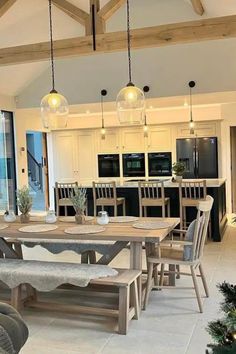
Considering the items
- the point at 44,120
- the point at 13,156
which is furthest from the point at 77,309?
the point at 13,156

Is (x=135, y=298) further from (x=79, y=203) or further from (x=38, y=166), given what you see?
(x=38, y=166)

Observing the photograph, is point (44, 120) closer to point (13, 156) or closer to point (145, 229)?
point (145, 229)

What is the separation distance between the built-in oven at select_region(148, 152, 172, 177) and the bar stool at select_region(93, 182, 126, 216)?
256 centimetres

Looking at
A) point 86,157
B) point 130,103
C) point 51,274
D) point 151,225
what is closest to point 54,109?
point 130,103

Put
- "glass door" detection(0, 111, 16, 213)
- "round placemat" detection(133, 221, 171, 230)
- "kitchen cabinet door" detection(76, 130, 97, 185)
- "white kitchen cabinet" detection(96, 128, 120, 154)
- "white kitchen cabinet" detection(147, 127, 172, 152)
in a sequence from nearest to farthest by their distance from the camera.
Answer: "round placemat" detection(133, 221, 171, 230) → "glass door" detection(0, 111, 16, 213) → "white kitchen cabinet" detection(147, 127, 172, 152) → "white kitchen cabinet" detection(96, 128, 120, 154) → "kitchen cabinet door" detection(76, 130, 97, 185)

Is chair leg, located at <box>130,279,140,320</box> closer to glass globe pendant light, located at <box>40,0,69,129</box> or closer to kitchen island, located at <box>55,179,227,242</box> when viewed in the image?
glass globe pendant light, located at <box>40,0,69,129</box>

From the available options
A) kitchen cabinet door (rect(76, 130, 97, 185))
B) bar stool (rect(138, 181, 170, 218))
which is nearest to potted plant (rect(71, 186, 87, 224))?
bar stool (rect(138, 181, 170, 218))

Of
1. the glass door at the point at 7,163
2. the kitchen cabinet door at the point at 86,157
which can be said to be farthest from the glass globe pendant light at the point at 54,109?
the kitchen cabinet door at the point at 86,157

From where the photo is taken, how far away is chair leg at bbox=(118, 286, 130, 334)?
3.12 meters

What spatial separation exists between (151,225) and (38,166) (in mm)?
6853

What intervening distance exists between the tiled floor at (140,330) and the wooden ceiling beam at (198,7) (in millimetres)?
4345

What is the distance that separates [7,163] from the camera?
8.06 metres

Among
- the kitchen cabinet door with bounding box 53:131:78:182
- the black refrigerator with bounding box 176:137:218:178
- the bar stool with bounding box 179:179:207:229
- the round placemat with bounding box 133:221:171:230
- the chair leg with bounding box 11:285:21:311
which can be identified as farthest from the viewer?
the kitchen cabinet door with bounding box 53:131:78:182

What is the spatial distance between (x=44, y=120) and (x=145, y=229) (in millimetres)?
2124
